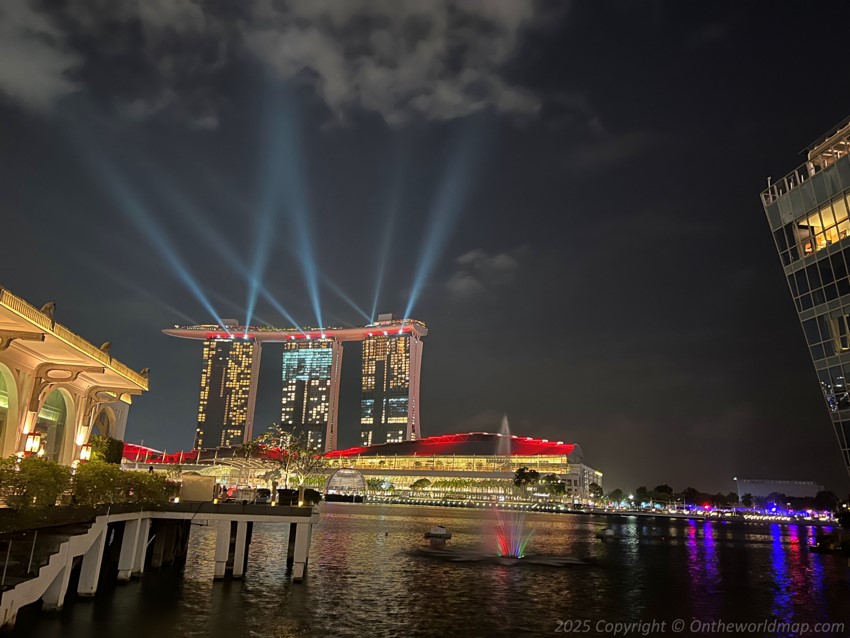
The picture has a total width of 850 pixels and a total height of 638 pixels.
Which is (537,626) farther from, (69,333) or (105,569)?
(69,333)

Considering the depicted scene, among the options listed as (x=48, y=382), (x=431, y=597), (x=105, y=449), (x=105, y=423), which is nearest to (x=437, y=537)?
(x=431, y=597)

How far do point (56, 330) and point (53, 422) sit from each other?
14.9 metres

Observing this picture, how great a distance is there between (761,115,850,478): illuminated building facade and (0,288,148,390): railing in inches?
1778

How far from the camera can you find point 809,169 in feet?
142

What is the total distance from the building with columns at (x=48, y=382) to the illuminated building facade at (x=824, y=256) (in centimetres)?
4531

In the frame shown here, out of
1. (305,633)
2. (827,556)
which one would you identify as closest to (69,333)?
(305,633)

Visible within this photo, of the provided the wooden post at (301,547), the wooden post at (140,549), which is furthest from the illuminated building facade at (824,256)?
the wooden post at (140,549)

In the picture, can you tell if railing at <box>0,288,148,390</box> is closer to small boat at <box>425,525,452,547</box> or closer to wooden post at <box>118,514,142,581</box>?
wooden post at <box>118,514,142,581</box>

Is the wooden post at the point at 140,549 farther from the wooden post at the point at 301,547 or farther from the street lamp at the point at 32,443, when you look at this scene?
the wooden post at the point at 301,547

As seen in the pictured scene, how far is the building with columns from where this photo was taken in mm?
29609

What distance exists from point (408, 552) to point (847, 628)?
3271 cm

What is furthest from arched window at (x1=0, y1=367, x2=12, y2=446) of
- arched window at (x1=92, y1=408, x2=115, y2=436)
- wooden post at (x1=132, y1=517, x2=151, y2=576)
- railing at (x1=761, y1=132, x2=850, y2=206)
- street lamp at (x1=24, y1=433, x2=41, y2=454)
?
railing at (x1=761, y1=132, x2=850, y2=206)

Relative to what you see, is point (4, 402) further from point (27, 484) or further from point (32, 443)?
point (27, 484)

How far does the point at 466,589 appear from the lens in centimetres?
3588
